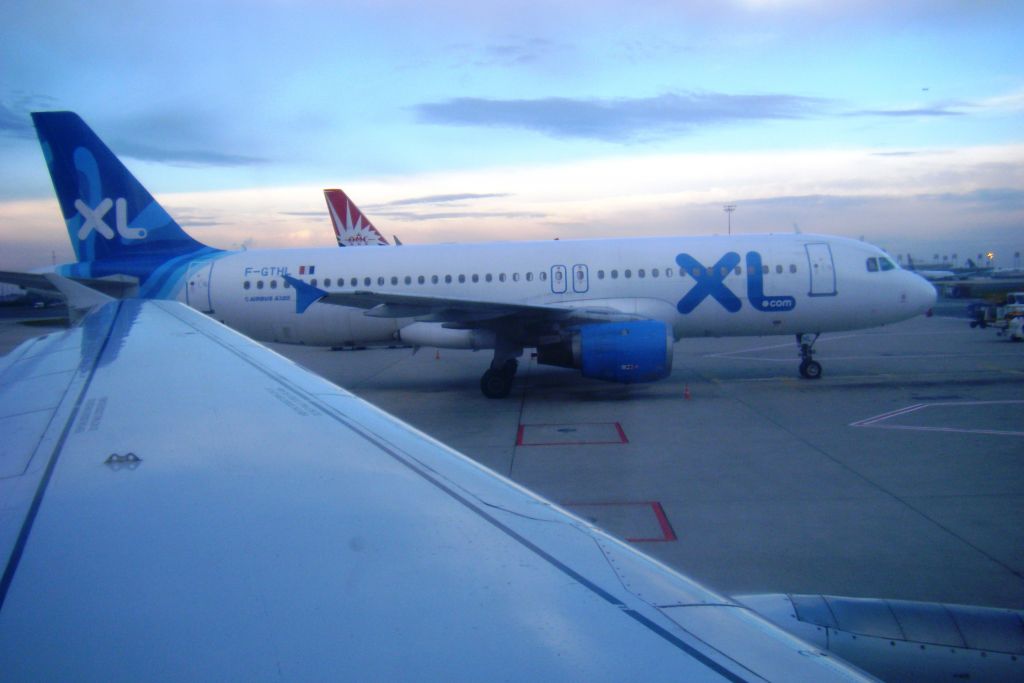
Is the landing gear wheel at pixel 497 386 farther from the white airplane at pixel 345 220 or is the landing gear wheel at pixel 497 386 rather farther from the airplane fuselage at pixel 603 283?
the white airplane at pixel 345 220

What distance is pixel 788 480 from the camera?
770 cm

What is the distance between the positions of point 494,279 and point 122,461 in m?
12.2

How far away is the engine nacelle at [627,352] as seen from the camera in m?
12.1

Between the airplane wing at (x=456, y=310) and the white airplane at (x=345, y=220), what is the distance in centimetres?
1802

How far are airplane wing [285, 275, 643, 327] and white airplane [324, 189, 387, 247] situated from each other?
18.0 metres

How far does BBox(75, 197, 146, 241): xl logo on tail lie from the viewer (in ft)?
46.6

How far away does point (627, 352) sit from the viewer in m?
12.1

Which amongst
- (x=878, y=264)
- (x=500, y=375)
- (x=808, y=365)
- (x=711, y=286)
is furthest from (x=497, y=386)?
(x=878, y=264)

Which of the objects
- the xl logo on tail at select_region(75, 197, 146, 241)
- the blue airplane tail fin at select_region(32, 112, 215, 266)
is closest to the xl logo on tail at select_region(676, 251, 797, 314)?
the blue airplane tail fin at select_region(32, 112, 215, 266)

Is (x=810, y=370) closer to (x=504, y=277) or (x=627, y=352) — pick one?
(x=627, y=352)

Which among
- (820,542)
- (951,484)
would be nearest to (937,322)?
(951,484)

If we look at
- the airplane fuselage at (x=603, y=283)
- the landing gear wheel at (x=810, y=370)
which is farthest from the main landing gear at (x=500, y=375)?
the landing gear wheel at (x=810, y=370)

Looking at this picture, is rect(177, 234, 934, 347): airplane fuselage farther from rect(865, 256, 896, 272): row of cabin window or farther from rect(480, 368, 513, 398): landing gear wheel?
rect(480, 368, 513, 398): landing gear wheel

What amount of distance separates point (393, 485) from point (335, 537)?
43cm
